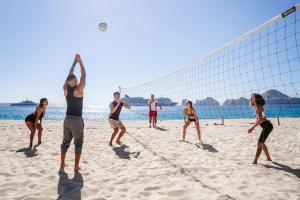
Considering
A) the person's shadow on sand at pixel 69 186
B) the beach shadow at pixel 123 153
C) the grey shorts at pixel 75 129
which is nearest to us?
the person's shadow on sand at pixel 69 186

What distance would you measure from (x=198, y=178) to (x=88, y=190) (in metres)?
1.51

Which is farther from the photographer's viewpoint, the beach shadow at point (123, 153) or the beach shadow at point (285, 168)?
the beach shadow at point (123, 153)

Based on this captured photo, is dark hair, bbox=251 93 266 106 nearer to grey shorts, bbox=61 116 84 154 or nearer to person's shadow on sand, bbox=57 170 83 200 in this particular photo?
grey shorts, bbox=61 116 84 154

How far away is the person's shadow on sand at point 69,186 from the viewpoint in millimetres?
2738

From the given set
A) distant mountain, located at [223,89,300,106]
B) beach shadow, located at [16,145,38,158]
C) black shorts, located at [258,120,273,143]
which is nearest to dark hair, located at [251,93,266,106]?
black shorts, located at [258,120,273,143]

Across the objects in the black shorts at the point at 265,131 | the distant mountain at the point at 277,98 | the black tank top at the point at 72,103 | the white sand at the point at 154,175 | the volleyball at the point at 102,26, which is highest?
the volleyball at the point at 102,26

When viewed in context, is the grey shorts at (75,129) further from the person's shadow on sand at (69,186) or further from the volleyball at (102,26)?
the volleyball at (102,26)

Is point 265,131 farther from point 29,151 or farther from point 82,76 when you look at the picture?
point 29,151

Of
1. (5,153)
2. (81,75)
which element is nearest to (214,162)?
(81,75)

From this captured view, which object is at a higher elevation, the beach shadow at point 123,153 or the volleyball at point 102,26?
the volleyball at point 102,26

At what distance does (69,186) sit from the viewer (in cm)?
308

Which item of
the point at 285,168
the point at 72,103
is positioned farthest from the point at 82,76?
the point at 285,168

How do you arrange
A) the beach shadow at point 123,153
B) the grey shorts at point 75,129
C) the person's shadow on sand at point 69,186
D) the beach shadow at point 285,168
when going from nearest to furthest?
the person's shadow on sand at point 69,186 < the grey shorts at point 75,129 < the beach shadow at point 285,168 < the beach shadow at point 123,153

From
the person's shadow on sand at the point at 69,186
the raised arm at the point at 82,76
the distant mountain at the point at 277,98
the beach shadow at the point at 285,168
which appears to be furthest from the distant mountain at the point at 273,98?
the person's shadow on sand at the point at 69,186
